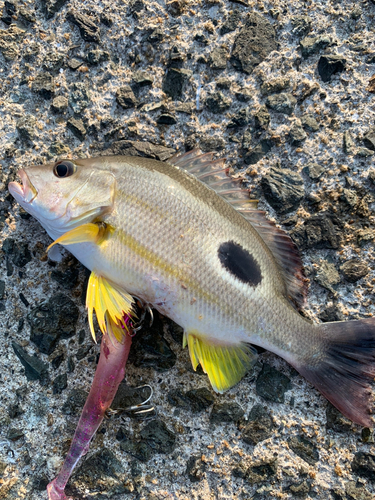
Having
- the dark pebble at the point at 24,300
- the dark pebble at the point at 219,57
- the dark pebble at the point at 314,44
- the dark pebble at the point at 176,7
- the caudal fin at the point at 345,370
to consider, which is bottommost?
the dark pebble at the point at 24,300

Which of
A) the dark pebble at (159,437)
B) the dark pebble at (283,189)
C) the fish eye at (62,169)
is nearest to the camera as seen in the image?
the fish eye at (62,169)

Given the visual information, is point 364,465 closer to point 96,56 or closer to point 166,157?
point 166,157

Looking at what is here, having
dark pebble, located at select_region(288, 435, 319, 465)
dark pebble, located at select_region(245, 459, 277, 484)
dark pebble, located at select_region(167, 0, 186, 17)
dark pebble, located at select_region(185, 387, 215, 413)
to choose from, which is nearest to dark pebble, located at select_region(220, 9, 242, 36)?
dark pebble, located at select_region(167, 0, 186, 17)

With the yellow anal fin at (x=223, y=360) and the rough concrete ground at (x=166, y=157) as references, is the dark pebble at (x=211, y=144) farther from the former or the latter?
the yellow anal fin at (x=223, y=360)

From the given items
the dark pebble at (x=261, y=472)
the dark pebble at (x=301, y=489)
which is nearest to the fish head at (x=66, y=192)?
the dark pebble at (x=261, y=472)

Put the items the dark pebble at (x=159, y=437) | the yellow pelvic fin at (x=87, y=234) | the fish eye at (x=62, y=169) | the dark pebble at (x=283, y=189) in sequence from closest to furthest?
the yellow pelvic fin at (x=87, y=234)
the fish eye at (x=62, y=169)
the dark pebble at (x=159, y=437)
the dark pebble at (x=283, y=189)

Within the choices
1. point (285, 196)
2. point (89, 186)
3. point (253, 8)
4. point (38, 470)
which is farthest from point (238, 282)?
point (253, 8)
